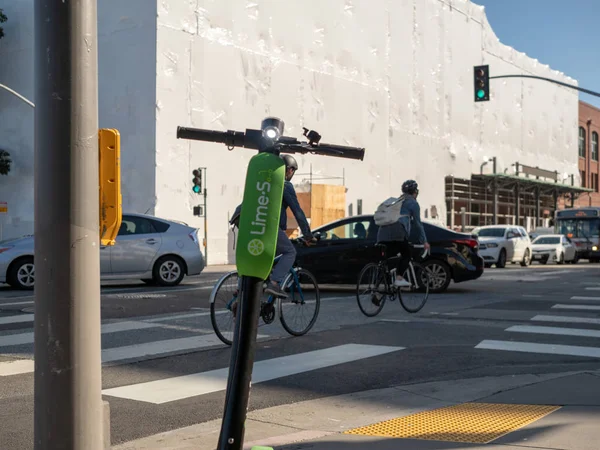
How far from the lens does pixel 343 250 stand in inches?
597

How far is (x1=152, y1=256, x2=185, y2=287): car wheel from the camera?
16.3 meters

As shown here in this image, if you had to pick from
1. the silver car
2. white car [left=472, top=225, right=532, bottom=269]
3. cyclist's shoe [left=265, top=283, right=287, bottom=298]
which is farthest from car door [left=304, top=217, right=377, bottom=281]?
white car [left=472, top=225, right=532, bottom=269]

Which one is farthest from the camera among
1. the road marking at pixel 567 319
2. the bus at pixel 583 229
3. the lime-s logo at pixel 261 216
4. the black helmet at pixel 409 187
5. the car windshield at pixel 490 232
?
the bus at pixel 583 229

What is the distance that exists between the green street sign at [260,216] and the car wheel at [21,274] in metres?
13.6

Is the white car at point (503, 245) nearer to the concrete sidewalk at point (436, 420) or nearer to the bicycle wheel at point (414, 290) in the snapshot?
the bicycle wheel at point (414, 290)

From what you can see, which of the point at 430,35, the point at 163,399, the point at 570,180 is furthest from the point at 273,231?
the point at 570,180

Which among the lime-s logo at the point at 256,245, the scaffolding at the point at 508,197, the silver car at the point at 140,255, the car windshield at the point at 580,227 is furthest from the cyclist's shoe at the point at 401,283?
the scaffolding at the point at 508,197

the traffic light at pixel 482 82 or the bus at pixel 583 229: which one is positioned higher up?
the traffic light at pixel 482 82

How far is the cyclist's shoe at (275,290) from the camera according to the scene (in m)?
8.23

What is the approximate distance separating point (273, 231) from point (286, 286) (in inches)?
229

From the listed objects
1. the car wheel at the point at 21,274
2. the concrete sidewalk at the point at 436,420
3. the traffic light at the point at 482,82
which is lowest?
the concrete sidewalk at the point at 436,420

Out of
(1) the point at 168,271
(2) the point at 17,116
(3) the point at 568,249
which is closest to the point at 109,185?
(1) the point at 168,271

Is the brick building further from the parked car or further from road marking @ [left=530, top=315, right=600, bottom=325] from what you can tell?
road marking @ [left=530, top=315, right=600, bottom=325]

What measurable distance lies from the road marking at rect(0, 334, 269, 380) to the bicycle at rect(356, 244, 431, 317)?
251 cm
